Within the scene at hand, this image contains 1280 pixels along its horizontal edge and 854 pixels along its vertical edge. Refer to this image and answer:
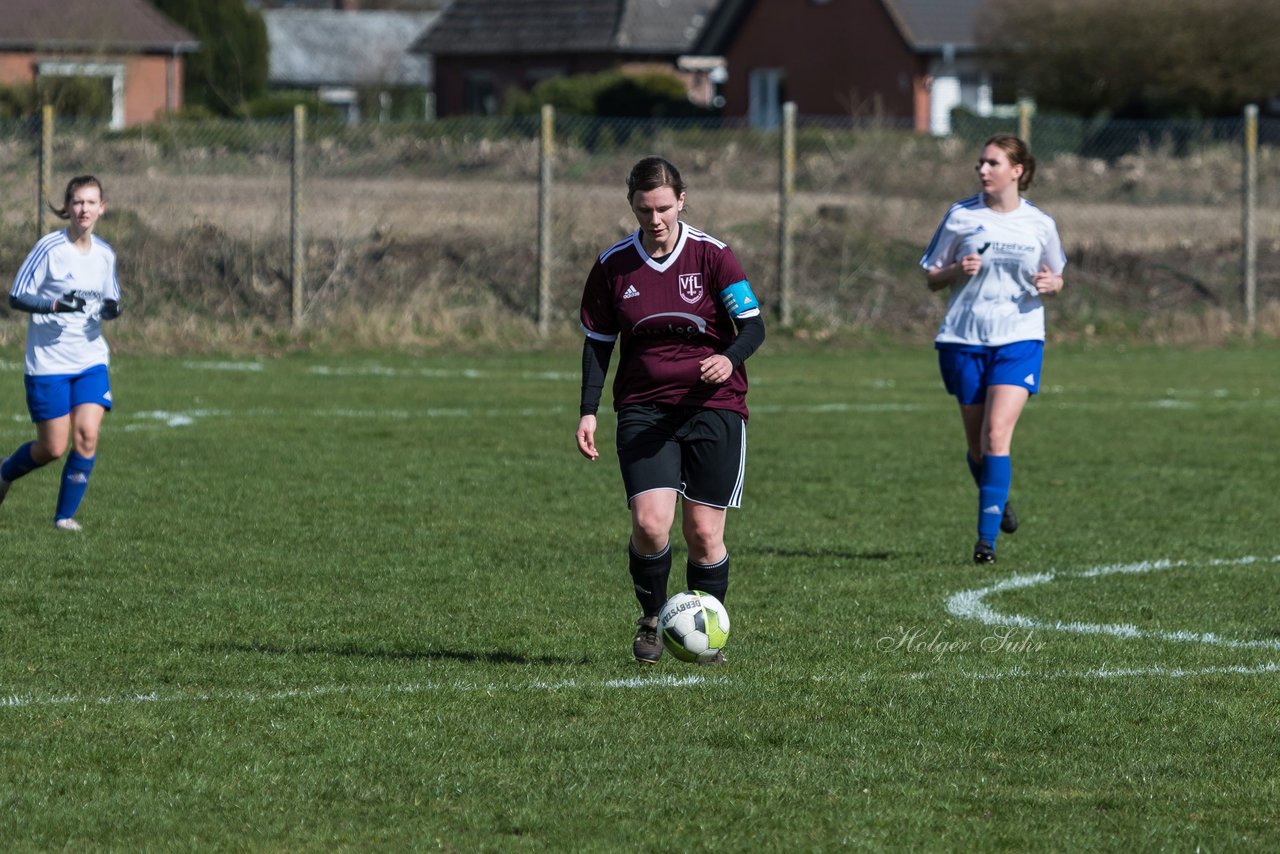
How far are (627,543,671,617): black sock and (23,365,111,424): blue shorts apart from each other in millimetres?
4024

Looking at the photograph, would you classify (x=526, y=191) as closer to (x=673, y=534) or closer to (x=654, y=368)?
(x=673, y=534)

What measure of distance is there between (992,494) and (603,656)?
10.1ft

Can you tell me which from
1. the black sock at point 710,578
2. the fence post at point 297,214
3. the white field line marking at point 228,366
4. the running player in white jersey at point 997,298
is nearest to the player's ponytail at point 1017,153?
the running player in white jersey at point 997,298

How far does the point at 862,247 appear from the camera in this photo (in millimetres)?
23234

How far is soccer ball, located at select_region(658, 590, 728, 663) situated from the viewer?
6742 millimetres

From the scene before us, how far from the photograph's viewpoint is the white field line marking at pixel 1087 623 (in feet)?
24.6

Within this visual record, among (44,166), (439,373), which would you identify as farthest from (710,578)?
(44,166)

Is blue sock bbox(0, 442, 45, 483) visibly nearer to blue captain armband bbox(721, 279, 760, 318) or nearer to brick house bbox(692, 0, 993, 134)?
blue captain armband bbox(721, 279, 760, 318)

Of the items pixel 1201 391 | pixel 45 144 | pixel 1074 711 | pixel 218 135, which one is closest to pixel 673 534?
pixel 1074 711

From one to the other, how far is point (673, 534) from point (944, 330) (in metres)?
1.82

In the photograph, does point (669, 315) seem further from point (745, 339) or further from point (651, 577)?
point (651, 577)

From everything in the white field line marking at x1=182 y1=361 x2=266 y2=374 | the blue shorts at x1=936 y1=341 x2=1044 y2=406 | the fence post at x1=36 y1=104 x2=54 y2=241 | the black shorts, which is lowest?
the white field line marking at x1=182 y1=361 x2=266 y2=374

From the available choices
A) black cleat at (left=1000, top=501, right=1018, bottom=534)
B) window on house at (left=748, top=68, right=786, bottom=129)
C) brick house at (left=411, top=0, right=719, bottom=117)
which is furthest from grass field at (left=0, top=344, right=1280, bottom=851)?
brick house at (left=411, top=0, right=719, bottom=117)

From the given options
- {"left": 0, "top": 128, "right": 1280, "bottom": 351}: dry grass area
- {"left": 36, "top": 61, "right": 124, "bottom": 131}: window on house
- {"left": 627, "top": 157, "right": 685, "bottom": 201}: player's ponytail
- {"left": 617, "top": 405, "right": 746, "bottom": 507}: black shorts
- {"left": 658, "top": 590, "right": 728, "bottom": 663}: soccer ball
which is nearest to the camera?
{"left": 627, "top": 157, "right": 685, "bottom": 201}: player's ponytail
